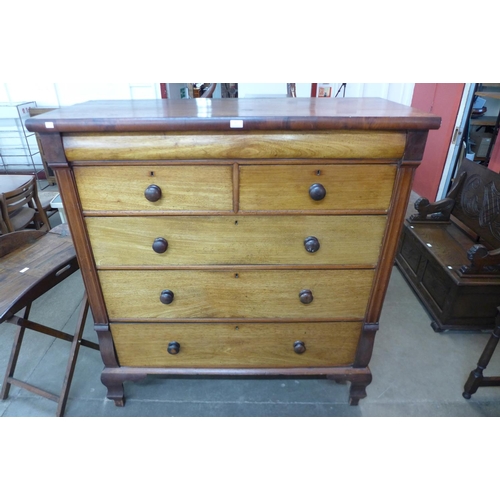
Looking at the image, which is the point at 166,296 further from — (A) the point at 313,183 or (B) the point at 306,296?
(A) the point at 313,183

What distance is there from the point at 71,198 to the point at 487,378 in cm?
225

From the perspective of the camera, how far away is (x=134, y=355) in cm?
176

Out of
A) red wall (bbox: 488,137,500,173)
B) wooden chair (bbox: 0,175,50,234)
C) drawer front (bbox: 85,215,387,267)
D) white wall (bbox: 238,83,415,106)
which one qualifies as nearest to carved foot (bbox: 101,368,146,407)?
drawer front (bbox: 85,215,387,267)

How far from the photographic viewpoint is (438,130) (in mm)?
4230

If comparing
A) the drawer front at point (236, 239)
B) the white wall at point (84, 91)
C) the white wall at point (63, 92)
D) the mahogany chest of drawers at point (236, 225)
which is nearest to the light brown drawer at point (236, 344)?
the mahogany chest of drawers at point (236, 225)

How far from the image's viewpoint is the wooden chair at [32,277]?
1.58m

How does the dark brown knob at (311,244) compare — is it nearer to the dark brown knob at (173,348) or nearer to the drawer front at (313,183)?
the drawer front at (313,183)

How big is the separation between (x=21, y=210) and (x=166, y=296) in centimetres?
289

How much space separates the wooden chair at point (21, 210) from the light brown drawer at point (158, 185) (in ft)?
7.06

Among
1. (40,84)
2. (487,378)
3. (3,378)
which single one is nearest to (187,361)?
(3,378)

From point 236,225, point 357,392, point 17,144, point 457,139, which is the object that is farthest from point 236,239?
point 17,144

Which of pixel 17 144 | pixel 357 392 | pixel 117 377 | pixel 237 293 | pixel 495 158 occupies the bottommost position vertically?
pixel 357 392

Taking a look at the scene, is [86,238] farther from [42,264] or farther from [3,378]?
[3,378]

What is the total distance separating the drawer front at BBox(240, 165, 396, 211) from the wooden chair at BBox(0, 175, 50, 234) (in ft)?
8.53
